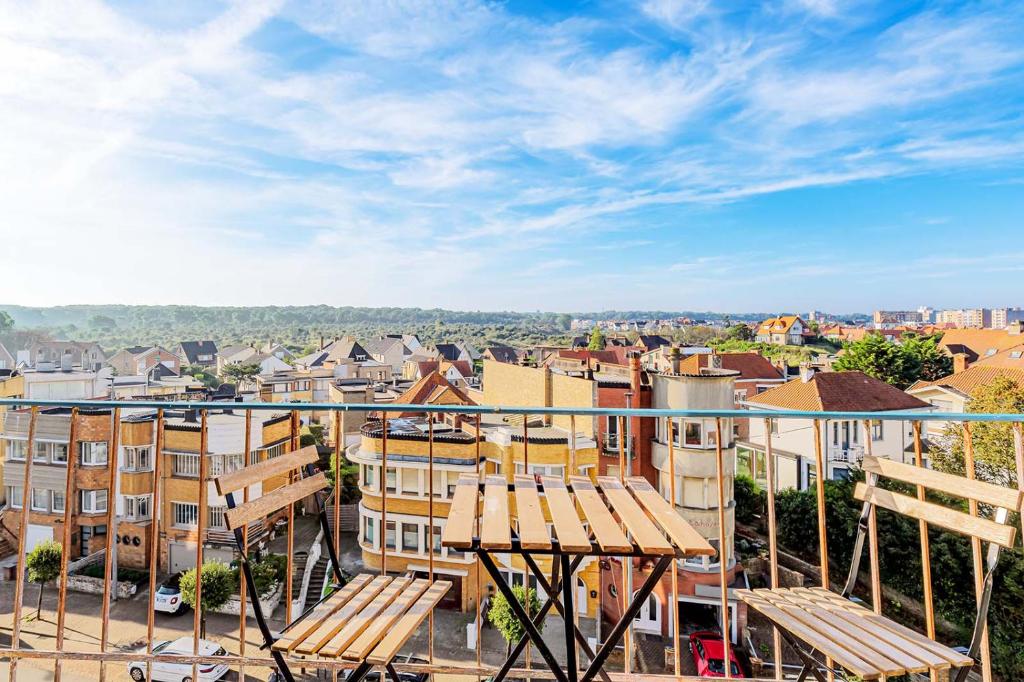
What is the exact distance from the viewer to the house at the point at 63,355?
36528mm

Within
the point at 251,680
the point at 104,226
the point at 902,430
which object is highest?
the point at 104,226

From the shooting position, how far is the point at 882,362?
35.8 meters

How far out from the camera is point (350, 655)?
1.56m

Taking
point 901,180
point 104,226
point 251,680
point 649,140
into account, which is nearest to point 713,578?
point 251,680

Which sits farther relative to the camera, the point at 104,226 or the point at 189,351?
the point at 189,351

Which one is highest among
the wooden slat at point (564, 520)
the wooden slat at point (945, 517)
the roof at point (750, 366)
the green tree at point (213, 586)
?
the wooden slat at point (564, 520)

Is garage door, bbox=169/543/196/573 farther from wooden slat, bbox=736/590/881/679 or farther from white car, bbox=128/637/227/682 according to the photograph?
wooden slat, bbox=736/590/881/679

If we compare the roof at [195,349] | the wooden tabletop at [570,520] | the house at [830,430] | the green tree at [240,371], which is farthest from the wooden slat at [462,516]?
the roof at [195,349]

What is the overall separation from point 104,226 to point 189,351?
118 ft

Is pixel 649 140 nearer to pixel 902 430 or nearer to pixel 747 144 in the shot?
pixel 747 144

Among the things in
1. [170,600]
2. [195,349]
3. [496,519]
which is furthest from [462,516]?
[195,349]

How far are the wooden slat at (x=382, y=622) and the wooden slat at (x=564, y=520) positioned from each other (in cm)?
68

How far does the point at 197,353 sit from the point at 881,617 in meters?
79.4

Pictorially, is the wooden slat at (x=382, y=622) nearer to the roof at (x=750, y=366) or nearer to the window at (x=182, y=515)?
the window at (x=182, y=515)
